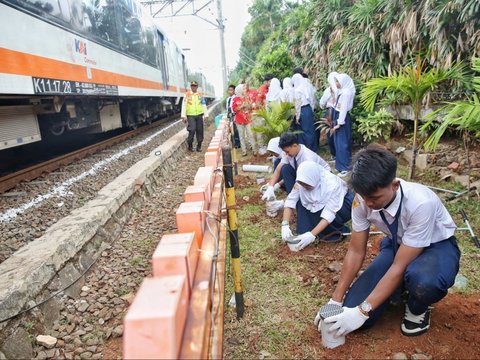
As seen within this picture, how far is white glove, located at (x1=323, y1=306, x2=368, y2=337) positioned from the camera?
191 cm

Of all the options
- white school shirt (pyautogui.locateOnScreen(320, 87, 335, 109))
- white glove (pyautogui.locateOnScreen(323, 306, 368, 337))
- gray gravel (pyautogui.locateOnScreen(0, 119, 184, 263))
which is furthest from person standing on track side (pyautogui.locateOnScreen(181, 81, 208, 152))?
white glove (pyautogui.locateOnScreen(323, 306, 368, 337))

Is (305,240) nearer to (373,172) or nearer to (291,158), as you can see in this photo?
(291,158)

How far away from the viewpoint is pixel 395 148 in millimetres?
5695

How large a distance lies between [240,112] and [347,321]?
18.9 feet

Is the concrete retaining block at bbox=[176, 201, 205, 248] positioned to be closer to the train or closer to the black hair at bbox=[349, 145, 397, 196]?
the black hair at bbox=[349, 145, 397, 196]

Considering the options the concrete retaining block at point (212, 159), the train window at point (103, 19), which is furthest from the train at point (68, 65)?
the concrete retaining block at point (212, 159)

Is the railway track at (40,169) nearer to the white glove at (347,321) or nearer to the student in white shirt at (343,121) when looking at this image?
the white glove at (347,321)

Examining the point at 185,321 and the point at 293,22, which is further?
the point at 293,22

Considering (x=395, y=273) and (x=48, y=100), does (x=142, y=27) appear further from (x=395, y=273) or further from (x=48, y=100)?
(x=395, y=273)

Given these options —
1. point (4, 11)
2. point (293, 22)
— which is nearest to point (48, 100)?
point (4, 11)

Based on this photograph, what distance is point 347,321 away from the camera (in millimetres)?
1909

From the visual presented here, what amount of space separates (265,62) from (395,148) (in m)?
4.67

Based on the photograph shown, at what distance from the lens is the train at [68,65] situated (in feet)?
12.7

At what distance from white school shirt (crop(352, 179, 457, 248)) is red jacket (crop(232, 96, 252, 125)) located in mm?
5376
